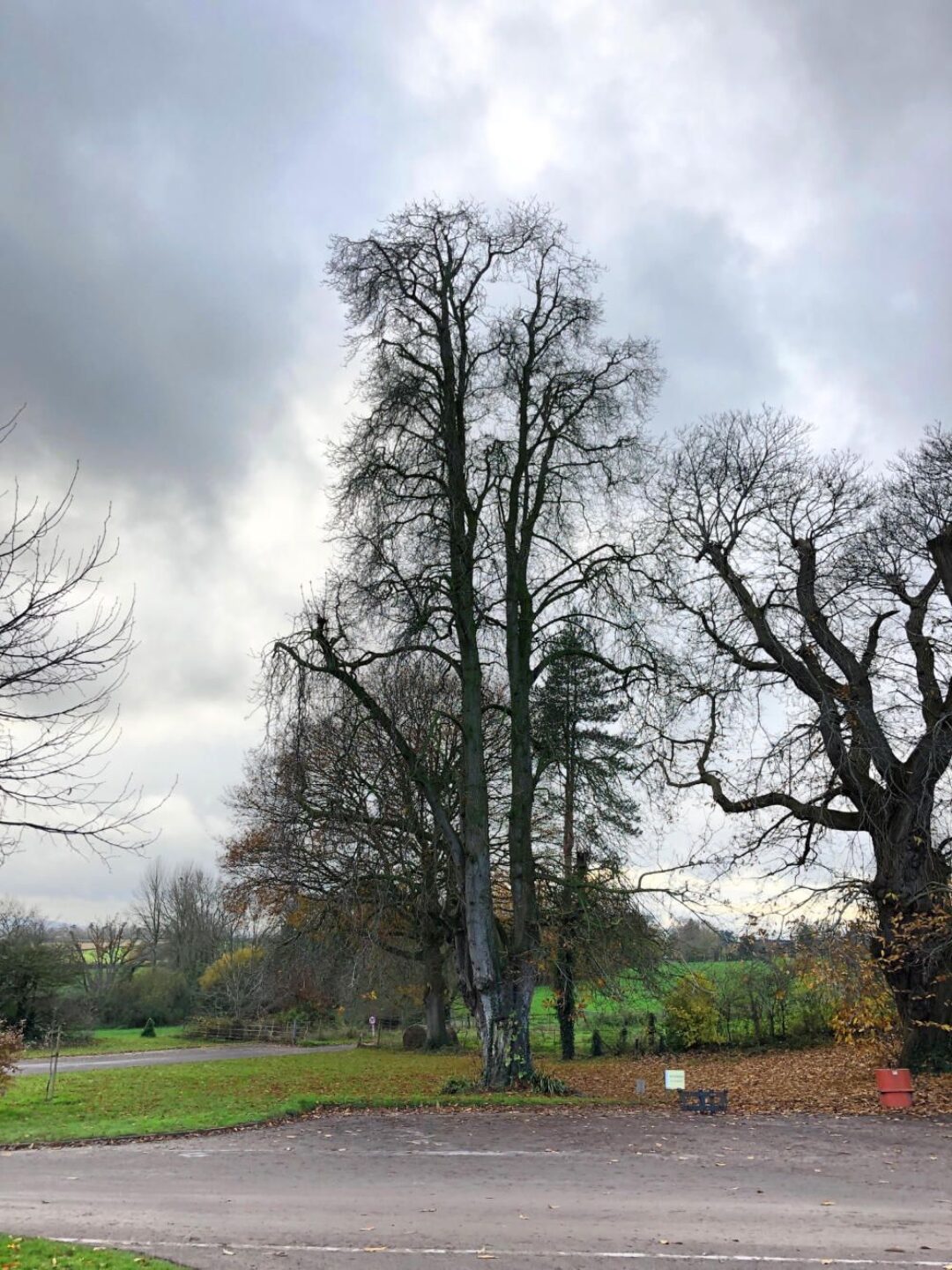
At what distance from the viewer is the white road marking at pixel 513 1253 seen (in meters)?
6.72

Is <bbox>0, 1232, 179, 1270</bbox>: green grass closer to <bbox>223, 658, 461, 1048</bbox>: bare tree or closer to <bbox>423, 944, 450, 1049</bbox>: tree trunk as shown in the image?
<bbox>223, 658, 461, 1048</bbox>: bare tree

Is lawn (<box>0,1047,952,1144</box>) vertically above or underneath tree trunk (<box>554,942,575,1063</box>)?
underneath

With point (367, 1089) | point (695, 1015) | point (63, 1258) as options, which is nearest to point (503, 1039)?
point (367, 1089)

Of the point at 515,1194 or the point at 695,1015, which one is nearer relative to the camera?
the point at 515,1194

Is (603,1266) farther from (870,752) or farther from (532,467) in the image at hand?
(532,467)

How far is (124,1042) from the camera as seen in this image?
4225 cm

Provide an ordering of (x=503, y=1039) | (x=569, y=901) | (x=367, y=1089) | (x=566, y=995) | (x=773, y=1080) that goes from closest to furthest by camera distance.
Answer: (x=503, y=1039) < (x=569, y=901) < (x=367, y=1089) < (x=773, y=1080) < (x=566, y=995)

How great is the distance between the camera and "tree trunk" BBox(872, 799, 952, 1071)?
17312 millimetres

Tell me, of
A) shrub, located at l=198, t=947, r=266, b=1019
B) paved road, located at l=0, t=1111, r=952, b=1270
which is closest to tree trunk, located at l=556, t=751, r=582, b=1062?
paved road, located at l=0, t=1111, r=952, b=1270

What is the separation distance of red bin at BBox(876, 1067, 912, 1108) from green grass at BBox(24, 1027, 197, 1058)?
31.2 metres

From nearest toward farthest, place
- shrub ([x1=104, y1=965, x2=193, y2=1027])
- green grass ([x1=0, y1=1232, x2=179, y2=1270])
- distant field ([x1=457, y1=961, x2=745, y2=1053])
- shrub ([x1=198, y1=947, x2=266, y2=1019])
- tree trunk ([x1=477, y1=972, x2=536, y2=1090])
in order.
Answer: green grass ([x1=0, y1=1232, x2=179, y2=1270]), tree trunk ([x1=477, y1=972, x2=536, y2=1090]), distant field ([x1=457, y1=961, x2=745, y2=1053]), shrub ([x1=198, y1=947, x2=266, y2=1019]), shrub ([x1=104, y1=965, x2=193, y2=1027])

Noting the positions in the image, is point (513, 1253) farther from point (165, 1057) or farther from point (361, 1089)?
point (165, 1057)

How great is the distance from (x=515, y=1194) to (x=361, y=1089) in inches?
462

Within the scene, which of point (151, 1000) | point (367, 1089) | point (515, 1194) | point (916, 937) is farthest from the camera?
point (151, 1000)
